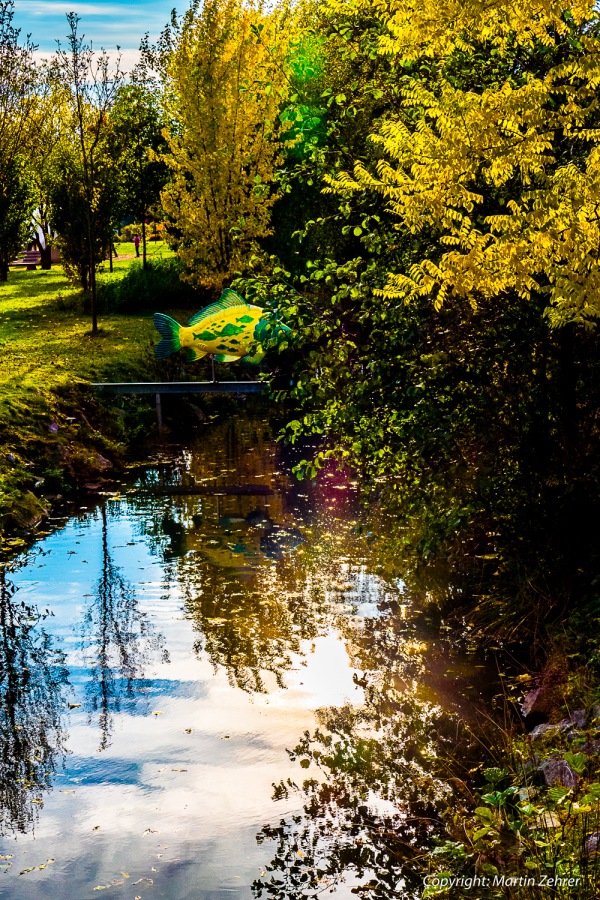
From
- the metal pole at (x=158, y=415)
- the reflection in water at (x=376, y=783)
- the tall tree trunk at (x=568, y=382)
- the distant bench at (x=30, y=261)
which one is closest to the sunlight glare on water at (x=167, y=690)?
the reflection in water at (x=376, y=783)

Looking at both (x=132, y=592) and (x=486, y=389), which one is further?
(x=132, y=592)

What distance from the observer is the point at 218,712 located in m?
8.51

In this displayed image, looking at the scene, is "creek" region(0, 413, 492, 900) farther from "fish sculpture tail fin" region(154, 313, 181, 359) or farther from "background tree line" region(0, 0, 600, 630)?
"fish sculpture tail fin" region(154, 313, 181, 359)

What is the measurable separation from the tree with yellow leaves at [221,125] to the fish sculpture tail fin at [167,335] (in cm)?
616

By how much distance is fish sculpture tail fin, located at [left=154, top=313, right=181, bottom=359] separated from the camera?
672 inches

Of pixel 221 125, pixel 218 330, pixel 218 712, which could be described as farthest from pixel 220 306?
pixel 218 712

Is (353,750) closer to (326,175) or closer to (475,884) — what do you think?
(475,884)

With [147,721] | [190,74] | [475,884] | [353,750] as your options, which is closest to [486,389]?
[353,750]

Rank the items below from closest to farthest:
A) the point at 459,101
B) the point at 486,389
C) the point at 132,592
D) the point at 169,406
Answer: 1. the point at 459,101
2. the point at 486,389
3. the point at 132,592
4. the point at 169,406

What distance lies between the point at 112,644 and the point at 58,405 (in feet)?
28.1

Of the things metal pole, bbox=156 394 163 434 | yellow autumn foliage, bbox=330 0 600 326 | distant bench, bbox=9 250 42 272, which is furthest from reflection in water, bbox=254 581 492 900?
distant bench, bbox=9 250 42 272

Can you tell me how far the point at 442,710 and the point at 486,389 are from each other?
9.72ft

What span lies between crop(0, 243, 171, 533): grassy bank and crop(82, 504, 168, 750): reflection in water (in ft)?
9.84

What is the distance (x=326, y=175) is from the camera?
863 centimetres
